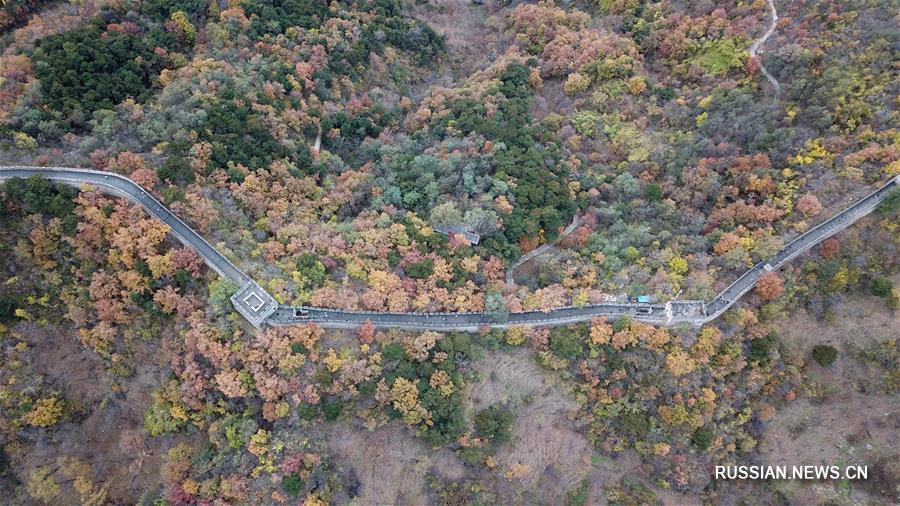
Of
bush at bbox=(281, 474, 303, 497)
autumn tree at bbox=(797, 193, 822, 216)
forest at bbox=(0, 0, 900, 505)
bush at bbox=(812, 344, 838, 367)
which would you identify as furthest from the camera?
autumn tree at bbox=(797, 193, 822, 216)

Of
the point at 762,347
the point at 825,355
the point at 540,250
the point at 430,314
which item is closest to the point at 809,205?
the point at 825,355

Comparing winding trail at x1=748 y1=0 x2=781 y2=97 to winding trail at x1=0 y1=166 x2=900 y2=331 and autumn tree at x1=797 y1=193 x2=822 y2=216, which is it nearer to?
autumn tree at x1=797 y1=193 x2=822 y2=216

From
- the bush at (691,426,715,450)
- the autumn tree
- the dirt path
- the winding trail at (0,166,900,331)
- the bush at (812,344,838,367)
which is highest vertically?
the autumn tree

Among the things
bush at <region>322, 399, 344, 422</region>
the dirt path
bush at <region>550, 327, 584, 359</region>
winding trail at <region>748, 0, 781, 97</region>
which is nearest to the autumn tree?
winding trail at <region>748, 0, 781, 97</region>

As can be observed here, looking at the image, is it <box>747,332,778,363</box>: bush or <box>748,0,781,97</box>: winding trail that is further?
<box>748,0,781,97</box>: winding trail

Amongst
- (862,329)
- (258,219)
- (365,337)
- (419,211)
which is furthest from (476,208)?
(862,329)

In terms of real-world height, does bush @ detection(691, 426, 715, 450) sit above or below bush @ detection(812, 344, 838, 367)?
below

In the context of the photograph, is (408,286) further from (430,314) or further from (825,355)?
(825,355)
